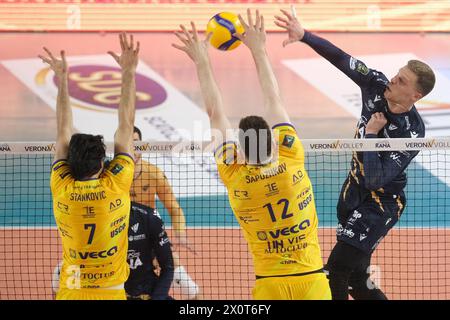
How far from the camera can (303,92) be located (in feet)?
56.7

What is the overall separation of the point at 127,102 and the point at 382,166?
260 cm

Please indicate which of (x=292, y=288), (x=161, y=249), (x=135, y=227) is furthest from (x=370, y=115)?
(x=135, y=227)

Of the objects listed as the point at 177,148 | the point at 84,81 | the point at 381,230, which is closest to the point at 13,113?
the point at 84,81

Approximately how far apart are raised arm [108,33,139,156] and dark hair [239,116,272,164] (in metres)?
0.98

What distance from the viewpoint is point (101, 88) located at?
16969 mm

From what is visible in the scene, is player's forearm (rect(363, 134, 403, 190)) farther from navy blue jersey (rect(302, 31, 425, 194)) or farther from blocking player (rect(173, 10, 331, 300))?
blocking player (rect(173, 10, 331, 300))

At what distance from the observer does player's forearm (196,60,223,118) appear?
255 inches

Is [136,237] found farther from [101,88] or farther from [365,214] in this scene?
[101,88]

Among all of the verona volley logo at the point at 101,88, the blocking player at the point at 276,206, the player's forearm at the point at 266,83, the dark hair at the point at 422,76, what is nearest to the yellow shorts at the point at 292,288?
the blocking player at the point at 276,206

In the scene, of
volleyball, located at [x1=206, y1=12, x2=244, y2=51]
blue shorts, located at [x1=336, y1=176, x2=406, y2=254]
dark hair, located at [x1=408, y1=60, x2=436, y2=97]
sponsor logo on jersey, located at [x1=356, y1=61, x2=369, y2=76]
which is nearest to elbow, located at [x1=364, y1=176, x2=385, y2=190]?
blue shorts, located at [x1=336, y1=176, x2=406, y2=254]

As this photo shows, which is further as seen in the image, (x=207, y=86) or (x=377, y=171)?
(x=377, y=171)

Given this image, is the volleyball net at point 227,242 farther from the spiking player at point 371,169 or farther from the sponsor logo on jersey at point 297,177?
the sponsor logo on jersey at point 297,177

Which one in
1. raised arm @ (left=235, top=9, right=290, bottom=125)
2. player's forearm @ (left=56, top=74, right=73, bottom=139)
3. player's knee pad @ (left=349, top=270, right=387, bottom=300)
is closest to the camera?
raised arm @ (left=235, top=9, right=290, bottom=125)

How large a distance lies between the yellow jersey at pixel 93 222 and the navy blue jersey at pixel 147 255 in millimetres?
1385
